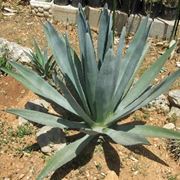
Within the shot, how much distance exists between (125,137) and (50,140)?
2.08ft

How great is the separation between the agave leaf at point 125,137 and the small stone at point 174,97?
89 centimetres

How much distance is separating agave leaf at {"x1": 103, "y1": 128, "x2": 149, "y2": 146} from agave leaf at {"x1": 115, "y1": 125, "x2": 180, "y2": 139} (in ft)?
0.23

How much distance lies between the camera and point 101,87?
313cm

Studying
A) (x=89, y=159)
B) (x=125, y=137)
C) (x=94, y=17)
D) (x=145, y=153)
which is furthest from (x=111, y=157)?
(x=94, y=17)

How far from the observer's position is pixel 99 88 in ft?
10.3

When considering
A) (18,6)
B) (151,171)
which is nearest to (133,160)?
(151,171)

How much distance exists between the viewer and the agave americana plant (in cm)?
313

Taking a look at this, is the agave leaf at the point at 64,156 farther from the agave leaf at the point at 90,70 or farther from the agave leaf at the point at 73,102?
the agave leaf at the point at 90,70

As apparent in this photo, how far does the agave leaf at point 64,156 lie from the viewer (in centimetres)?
309

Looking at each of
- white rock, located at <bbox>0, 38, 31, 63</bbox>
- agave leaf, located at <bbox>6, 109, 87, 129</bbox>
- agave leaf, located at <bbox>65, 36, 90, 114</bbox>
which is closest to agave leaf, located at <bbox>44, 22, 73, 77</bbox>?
agave leaf, located at <bbox>65, 36, 90, 114</bbox>

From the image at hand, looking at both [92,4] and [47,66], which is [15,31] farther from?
[47,66]

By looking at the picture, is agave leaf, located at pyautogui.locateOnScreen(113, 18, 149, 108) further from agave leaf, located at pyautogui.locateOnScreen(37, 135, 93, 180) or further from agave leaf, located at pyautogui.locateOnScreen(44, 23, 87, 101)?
agave leaf, located at pyautogui.locateOnScreen(37, 135, 93, 180)

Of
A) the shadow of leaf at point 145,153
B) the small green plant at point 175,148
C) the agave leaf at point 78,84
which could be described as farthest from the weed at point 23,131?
the small green plant at point 175,148

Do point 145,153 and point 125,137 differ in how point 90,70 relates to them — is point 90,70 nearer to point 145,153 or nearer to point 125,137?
point 125,137
